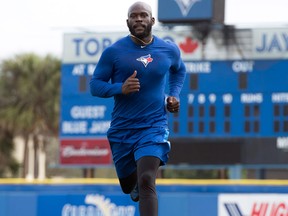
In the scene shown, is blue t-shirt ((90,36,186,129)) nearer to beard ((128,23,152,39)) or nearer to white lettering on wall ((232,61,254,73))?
beard ((128,23,152,39))

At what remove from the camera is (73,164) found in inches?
848

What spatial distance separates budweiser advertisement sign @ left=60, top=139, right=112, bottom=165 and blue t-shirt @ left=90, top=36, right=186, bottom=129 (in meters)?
14.6

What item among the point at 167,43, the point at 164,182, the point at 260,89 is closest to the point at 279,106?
the point at 260,89

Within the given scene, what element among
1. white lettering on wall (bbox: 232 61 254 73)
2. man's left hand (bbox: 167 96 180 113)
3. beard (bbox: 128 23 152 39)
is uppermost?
white lettering on wall (bbox: 232 61 254 73)

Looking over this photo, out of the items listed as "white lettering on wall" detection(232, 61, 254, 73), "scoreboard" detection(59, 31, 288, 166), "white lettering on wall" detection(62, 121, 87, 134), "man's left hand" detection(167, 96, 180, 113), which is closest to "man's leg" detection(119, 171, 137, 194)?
"man's left hand" detection(167, 96, 180, 113)

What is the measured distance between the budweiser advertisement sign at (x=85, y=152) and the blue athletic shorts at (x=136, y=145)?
14418 mm

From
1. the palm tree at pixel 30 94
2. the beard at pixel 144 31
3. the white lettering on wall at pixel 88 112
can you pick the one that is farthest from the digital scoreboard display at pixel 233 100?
the palm tree at pixel 30 94

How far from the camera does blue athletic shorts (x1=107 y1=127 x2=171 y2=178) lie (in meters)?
6.18

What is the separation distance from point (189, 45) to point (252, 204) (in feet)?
30.5

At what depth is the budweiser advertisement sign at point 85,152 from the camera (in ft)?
68.7

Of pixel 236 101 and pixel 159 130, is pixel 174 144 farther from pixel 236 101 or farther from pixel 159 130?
pixel 159 130

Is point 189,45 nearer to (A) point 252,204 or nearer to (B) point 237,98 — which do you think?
(B) point 237,98

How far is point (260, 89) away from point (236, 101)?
0.51 meters

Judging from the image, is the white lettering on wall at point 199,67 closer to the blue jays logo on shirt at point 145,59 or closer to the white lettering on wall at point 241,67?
the white lettering on wall at point 241,67
